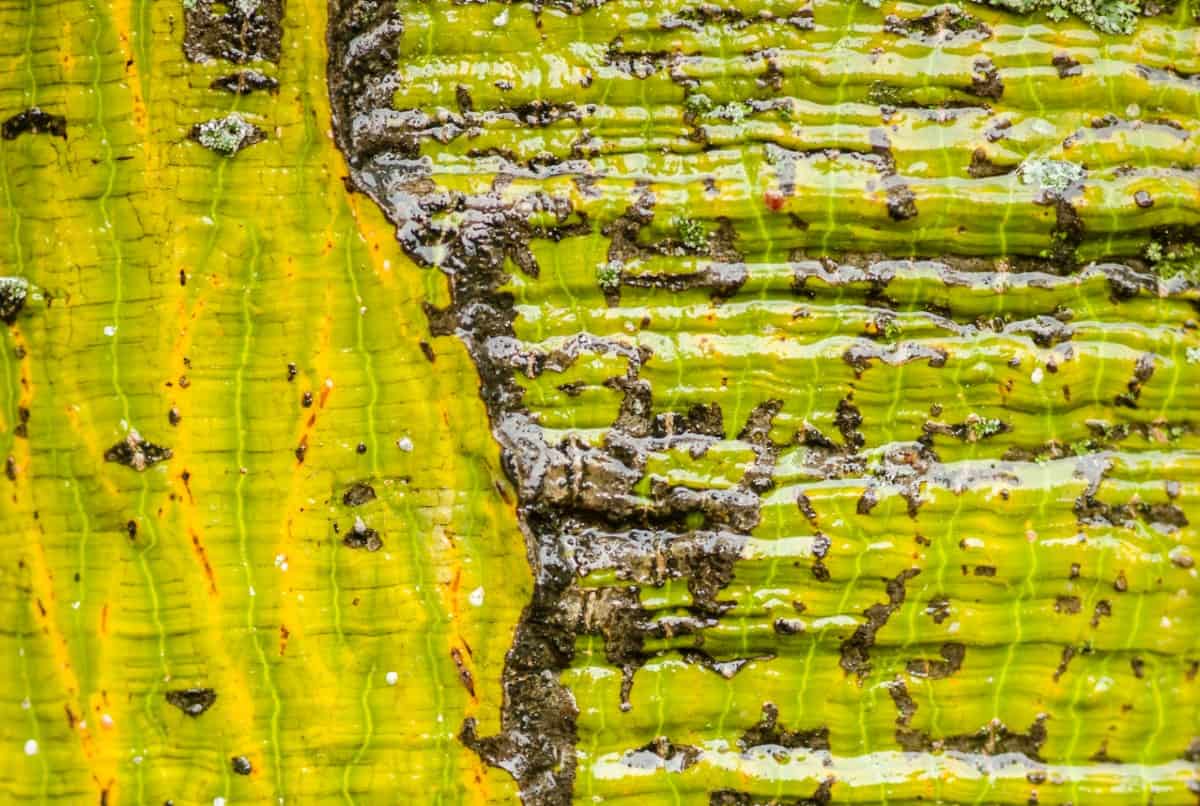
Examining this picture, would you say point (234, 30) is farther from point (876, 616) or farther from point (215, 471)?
point (876, 616)

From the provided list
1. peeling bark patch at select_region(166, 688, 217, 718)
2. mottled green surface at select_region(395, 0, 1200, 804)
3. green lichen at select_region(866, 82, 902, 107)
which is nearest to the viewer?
peeling bark patch at select_region(166, 688, 217, 718)

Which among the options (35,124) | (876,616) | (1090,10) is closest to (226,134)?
(35,124)

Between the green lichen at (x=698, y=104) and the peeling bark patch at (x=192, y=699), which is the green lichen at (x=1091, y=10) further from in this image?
the peeling bark patch at (x=192, y=699)

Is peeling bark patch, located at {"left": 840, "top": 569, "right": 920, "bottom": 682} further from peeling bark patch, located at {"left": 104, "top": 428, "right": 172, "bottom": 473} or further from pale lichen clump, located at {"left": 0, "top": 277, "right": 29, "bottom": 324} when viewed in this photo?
pale lichen clump, located at {"left": 0, "top": 277, "right": 29, "bottom": 324}

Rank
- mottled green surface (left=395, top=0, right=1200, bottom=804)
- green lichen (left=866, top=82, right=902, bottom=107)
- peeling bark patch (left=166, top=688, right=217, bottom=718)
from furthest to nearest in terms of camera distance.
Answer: green lichen (left=866, top=82, right=902, bottom=107), mottled green surface (left=395, top=0, right=1200, bottom=804), peeling bark patch (left=166, top=688, right=217, bottom=718)

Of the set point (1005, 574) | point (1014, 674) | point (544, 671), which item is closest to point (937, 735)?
point (1014, 674)

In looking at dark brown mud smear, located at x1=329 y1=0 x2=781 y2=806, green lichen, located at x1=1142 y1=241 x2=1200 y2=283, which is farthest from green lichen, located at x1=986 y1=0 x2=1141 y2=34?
dark brown mud smear, located at x1=329 y1=0 x2=781 y2=806

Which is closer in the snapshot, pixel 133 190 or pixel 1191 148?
pixel 133 190

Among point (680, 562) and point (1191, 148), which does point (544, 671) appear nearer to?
point (680, 562)

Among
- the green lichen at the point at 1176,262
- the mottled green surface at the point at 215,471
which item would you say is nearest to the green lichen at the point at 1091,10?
the green lichen at the point at 1176,262
